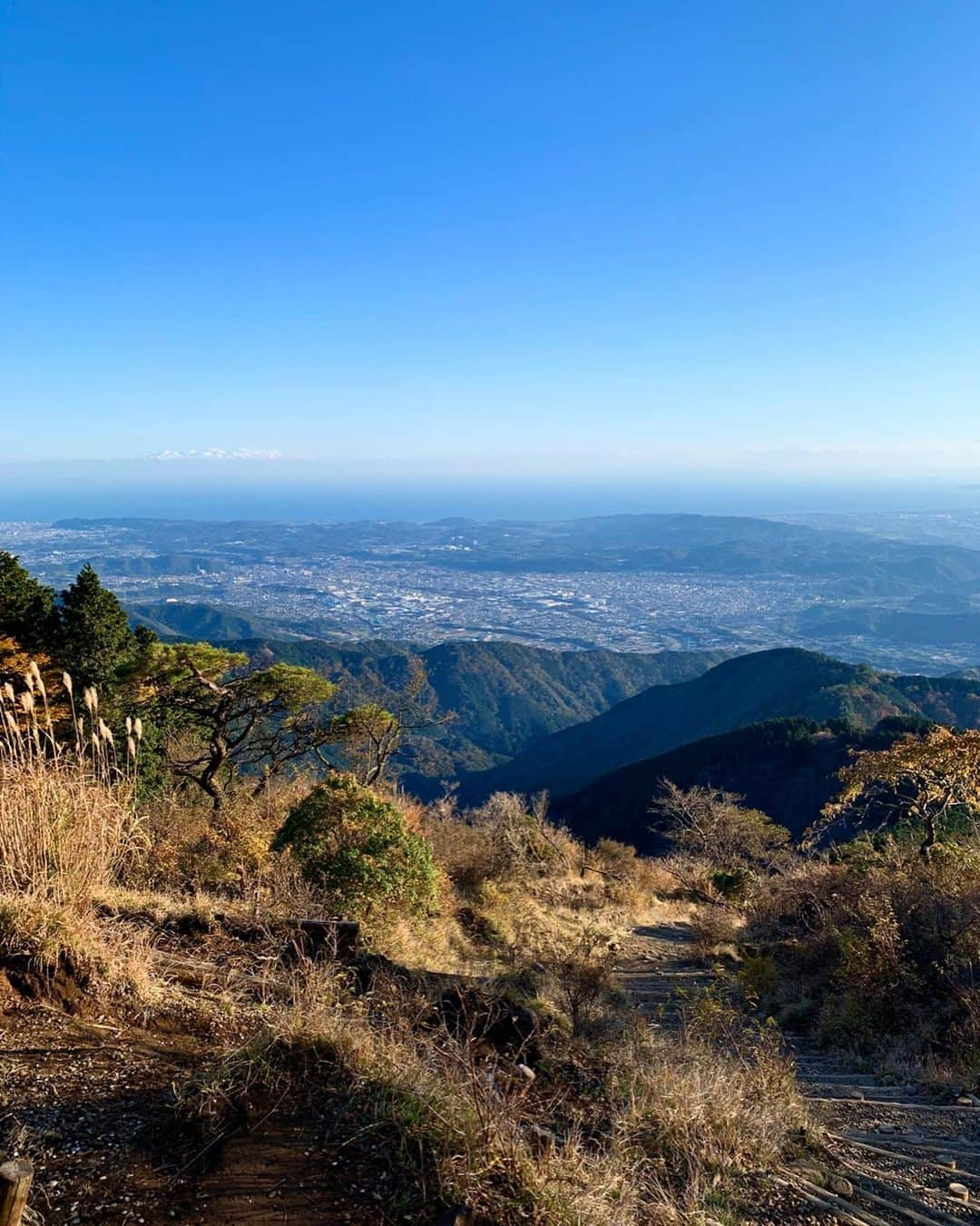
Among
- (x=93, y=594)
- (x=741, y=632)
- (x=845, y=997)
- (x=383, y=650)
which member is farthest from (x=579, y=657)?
(x=845, y=997)

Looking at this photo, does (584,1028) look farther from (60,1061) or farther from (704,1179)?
(60,1061)

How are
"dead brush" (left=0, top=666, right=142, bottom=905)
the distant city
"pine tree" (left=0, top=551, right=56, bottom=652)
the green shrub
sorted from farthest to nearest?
the distant city < "pine tree" (left=0, top=551, right=56, bottom=652) < the green shrub < "dead brush" (left=0, top=666, right=142, bottom=905)

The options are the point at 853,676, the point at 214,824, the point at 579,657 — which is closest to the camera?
the point at 214,824

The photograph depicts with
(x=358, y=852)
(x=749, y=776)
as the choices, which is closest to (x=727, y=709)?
(x=749, y=776)

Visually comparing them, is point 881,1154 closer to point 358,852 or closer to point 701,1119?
point 701,1119

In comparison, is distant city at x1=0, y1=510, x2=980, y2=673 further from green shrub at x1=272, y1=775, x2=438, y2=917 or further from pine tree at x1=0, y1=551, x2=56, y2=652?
green shrub at x1=272, y1=775, x2=438, y2=917

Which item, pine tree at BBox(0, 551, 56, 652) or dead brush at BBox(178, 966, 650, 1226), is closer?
dead brush at BBox(178, 966, 650, 1226)

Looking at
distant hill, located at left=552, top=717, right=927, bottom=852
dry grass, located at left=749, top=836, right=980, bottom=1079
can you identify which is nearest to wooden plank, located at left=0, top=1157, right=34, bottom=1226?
dry grass, located at left=749, top=836, right=980, bottom=1079
